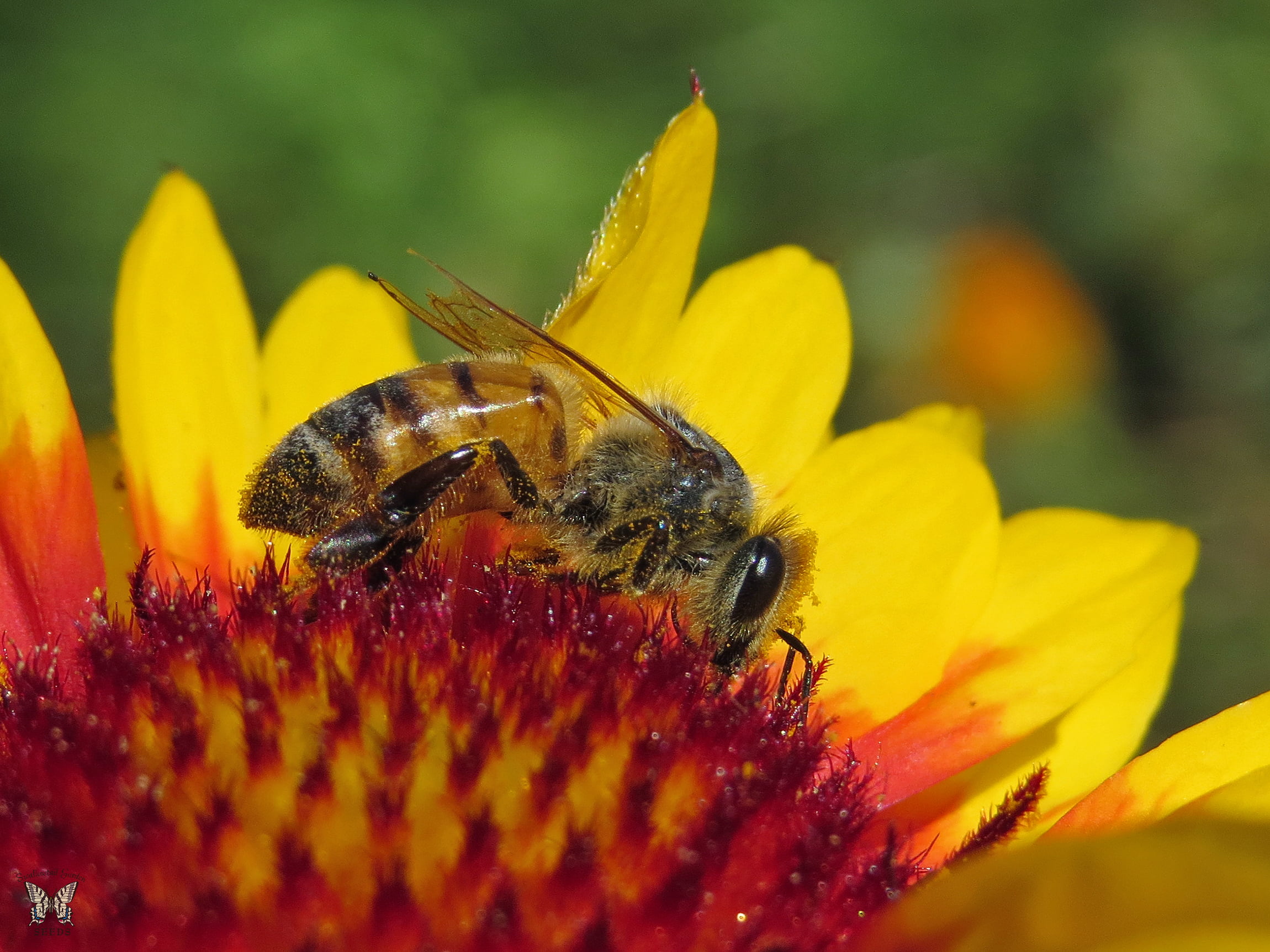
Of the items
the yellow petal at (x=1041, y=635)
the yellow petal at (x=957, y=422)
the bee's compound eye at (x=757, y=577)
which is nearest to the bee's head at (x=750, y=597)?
the bee's compound eye at (x=757, y=577)

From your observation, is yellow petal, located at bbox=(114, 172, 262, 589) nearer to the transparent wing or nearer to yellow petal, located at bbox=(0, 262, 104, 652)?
Answer: yellow petal, located at bbox=(0, 262, 104, 652)

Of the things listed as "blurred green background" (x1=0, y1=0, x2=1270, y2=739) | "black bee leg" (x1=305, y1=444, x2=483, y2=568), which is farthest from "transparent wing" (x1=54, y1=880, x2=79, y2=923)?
"blurred green background" (x1=0, y1=0, x2=1270, y2=739)

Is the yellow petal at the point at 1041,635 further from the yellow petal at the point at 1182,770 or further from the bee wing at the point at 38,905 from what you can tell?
the bee wing at the point at 38,905

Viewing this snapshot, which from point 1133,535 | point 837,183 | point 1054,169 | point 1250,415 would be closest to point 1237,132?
point 1054,169

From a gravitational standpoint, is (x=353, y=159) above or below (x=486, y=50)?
below

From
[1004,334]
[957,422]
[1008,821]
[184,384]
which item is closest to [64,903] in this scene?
[184,384]

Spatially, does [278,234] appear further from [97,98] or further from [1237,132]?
[1237,132]
